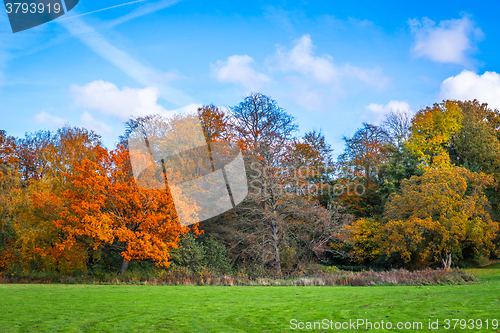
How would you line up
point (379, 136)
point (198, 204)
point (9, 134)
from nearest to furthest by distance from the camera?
point (198, 204) → point (9, 134) → point (379, 136)

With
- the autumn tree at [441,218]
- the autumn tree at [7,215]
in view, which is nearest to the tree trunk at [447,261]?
the autumn tree at [441,218]

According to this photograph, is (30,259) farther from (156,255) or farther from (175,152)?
(175,152)

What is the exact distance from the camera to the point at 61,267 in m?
21.1

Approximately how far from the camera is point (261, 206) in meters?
24.6

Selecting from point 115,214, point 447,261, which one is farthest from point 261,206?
point 447,261

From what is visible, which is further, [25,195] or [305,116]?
[305,116]

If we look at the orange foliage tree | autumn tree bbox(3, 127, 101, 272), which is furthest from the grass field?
autumn tree bbox(3, 127, 101, 272)

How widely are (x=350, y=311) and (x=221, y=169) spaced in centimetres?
1855

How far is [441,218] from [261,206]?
11707 millimetres

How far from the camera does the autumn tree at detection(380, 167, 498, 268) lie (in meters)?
22.1

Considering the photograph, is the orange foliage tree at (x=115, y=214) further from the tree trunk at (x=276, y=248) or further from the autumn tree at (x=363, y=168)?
the autumn tree at (x=363, y=168)

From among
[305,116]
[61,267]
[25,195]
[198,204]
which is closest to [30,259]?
[61,267]

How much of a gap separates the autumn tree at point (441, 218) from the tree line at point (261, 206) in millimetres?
88

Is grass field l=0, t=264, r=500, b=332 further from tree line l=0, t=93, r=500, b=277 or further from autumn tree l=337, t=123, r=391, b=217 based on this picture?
autumn tree l=337, t=123, r=391, b=217
